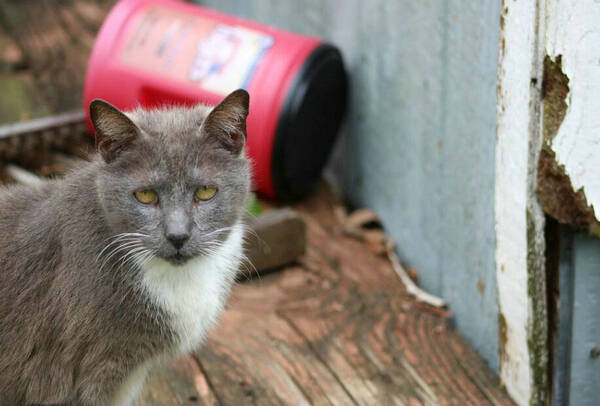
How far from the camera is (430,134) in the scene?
3158 mm

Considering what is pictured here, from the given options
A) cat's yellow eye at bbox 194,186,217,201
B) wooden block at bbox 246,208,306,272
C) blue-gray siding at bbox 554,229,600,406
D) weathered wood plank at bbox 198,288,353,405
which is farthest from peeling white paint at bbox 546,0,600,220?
wooden block at bbox 246,208,306,272

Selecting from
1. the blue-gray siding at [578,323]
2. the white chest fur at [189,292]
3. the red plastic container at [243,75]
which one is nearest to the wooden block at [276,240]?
the red plastic container at [243,75]

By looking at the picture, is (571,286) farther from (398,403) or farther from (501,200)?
(398,403)

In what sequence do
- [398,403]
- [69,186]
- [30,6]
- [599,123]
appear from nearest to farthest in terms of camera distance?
1. [599,123]
2. [69,186]
3. [398,403]
4. [30,6]

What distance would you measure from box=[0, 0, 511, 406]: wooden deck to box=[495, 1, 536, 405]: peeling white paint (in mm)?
185

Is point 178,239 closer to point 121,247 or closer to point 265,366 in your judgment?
A: point 121,247

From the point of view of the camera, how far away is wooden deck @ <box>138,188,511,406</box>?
2.81m

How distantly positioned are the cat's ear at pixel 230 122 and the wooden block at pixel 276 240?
3.58 ft

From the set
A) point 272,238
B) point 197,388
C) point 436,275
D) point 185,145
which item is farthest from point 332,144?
point 185,145

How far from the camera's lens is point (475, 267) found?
9.58 ft

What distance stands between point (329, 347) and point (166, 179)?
1179 mm

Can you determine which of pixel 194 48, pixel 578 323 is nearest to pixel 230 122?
pixel 578 323

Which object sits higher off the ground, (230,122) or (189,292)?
(230,122)

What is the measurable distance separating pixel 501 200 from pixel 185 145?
3.43 feet
